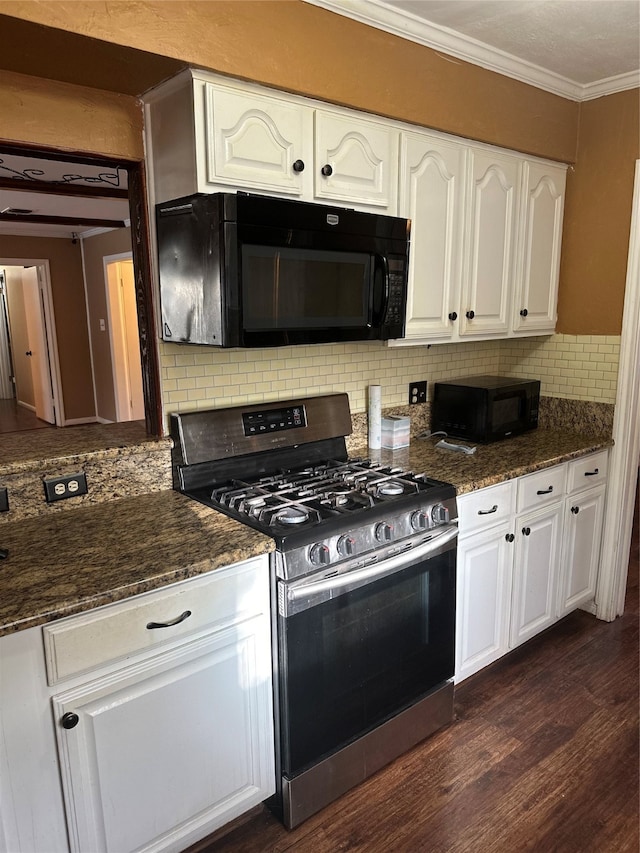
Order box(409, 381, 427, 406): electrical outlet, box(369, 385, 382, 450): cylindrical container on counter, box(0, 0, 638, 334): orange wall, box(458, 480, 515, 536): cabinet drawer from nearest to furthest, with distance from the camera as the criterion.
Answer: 1. box(0, 0, 638, 334): orange wall
2. box(458, 480, 515, 536): cabinet drawer
3. box(369, 385, 382, 450): cylindrical container on counter
4. box(409, 381, 427, 406): electrical outlet

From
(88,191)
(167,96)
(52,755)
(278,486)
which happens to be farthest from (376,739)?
(88,191)

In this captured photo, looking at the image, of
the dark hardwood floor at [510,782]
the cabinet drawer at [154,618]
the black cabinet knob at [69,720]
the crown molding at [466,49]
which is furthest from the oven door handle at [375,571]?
the crown molding at [466,49]

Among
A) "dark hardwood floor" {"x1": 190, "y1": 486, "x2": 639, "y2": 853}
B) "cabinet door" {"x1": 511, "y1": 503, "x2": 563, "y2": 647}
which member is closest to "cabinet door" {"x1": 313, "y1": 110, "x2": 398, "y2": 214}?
"cabinet door" {"x1": 511, "y1": 503, "x2": 563, "y2": 647}

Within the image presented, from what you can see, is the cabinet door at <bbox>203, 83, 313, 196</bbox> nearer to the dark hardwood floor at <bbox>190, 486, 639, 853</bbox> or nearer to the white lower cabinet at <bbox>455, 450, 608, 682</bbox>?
the white lower cabinet at <bbox>455, 450, 608, 682</bbox>

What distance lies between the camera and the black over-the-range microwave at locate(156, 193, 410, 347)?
176 centimetres

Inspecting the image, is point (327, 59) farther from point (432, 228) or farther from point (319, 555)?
point (319, 555)

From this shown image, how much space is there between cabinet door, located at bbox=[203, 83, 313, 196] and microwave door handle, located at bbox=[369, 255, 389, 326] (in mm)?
359

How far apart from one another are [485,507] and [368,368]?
32.0 inches

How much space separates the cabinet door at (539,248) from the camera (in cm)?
275

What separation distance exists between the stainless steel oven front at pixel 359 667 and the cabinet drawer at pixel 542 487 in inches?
19.7

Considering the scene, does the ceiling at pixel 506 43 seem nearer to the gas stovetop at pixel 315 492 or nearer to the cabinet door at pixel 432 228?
the cabinet door at pixel 432 228

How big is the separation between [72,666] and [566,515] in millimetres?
2140

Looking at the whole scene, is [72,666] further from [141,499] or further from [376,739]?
[376,739]

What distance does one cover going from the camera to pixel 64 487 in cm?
189
